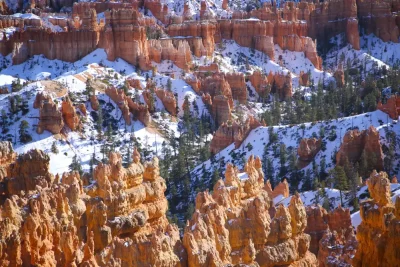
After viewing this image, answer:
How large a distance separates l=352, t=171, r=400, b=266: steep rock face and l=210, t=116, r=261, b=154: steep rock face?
249 ft

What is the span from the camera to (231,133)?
11956cm

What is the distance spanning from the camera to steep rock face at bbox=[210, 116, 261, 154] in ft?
385

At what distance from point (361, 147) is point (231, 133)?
24.7 meters

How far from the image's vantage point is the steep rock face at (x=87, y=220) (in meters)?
43.6

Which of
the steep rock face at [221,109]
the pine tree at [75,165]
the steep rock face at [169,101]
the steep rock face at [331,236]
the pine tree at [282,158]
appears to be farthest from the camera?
the steep rock face at [221,109]

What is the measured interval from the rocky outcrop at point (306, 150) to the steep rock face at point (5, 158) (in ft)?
155

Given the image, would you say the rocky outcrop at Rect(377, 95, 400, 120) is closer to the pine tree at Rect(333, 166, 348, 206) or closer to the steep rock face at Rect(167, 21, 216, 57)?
the pine tree at Rect(333, 166, 348, 206)

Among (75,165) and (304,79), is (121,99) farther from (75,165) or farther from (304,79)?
(304,79)

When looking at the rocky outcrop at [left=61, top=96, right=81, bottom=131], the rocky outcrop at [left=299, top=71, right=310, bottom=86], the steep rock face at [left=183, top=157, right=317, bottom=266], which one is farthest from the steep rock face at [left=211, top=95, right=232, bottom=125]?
the steep rock face at [left=183, top=157, right=317, bottom=266]

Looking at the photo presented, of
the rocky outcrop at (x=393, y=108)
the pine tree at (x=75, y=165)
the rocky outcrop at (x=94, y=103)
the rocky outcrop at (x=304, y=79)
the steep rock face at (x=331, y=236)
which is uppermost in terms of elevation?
the steep rock face at (x=331, y=236)

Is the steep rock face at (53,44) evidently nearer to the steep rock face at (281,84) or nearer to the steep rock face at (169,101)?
the steep rock face at (169,101)

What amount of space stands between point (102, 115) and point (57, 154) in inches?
745

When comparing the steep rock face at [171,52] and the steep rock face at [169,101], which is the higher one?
the steep rock face at [171,52]

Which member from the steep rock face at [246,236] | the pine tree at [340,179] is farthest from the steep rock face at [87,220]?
the pine tree at [340,179]
